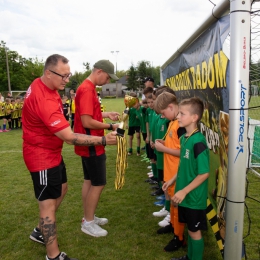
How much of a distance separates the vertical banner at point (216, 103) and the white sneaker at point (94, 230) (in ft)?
4.62

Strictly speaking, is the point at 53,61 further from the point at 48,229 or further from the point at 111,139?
the point at 48,229

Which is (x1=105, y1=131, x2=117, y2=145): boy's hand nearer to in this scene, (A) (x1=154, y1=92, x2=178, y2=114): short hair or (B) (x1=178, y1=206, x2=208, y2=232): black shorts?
(A) (x1=154, y1=92, x2=178, y2=114): short hair

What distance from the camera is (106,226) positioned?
3.88 meters

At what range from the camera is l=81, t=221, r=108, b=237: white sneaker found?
3.61 m

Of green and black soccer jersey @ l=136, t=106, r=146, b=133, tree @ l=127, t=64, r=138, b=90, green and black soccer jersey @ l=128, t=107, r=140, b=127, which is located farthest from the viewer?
tree @ l=127, t=64, r=138, b=90

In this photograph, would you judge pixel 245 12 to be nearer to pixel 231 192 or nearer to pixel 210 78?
pixel 210 78

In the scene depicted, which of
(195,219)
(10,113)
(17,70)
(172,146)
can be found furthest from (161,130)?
(17,70)

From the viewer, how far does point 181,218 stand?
8.81 ft

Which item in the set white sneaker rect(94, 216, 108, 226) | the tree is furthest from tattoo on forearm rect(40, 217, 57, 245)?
the tree

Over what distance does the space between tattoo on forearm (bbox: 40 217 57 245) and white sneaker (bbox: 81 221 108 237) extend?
2.76 feet

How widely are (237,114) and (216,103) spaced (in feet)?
2.28

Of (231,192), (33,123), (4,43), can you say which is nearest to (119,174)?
(33,123)

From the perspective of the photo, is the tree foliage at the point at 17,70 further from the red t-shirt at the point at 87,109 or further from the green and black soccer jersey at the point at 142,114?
the red t-shirt at the point at 87,109

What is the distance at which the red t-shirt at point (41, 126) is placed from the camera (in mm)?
2570
